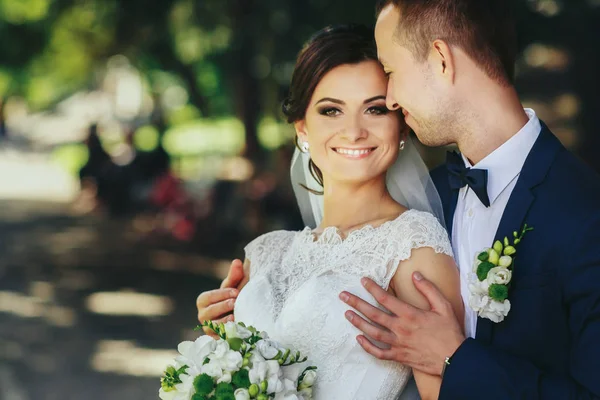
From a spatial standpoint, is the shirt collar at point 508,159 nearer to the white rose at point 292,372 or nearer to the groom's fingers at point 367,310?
the groom's fingers at point 367,310

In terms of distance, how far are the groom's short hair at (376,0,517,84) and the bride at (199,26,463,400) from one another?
0.29 meters

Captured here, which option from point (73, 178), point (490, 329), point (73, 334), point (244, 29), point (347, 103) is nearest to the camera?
point (490, 329)

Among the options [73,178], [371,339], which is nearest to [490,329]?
[371,339]

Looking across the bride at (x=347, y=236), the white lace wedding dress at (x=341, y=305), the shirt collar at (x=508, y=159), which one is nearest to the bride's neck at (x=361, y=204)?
the bride at (x=347, y=236)

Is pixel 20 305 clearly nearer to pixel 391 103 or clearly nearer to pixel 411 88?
pixel 391 103

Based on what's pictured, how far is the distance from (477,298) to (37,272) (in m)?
10.8

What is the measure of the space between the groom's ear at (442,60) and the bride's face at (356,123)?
12.1 inches

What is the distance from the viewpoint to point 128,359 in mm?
7953

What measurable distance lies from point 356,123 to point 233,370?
1.07 m

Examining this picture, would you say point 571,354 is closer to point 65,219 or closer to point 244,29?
point 244,29

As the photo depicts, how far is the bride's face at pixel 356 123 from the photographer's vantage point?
311cm

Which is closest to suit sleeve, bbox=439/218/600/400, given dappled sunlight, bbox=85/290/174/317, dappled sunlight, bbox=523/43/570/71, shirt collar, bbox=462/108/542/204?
shirt collar, bbox=462/108/542/204

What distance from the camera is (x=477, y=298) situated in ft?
8.43

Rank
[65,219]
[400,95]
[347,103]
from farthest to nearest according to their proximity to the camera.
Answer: [65,219], [347,103], [400,95]
